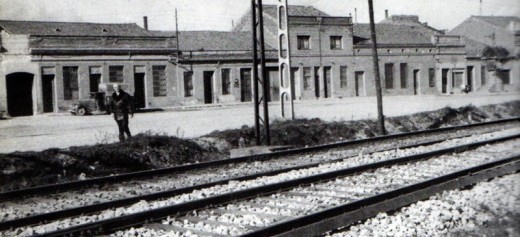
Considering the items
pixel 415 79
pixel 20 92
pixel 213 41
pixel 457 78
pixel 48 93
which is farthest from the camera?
pixel 457 78

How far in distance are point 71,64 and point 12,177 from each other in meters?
24.8

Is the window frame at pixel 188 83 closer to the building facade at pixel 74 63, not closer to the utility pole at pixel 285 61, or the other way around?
the building facade at pixel 74 63

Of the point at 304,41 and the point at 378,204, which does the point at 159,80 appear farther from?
the point at 378,204

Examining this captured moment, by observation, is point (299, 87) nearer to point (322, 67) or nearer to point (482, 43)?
point (322, 67)

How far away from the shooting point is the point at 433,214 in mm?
6695

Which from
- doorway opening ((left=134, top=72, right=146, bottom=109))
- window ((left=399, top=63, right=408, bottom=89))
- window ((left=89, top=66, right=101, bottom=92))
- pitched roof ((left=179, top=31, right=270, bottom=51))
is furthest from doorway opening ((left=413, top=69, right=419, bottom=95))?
window ((left=89, top=66, right=101, bottom=92))

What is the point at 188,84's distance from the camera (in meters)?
39.9

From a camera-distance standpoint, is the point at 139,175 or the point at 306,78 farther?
the point at 306,78

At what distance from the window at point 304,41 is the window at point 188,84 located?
11219 mm

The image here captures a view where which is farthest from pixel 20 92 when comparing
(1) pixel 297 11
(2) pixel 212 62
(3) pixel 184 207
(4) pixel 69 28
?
(3) pixel 184 207

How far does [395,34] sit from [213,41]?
776 inches

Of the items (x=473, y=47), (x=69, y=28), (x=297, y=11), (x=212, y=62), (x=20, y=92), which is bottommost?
(x=20, y=92)

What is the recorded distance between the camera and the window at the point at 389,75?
164 ft

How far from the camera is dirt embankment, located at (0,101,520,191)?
11.5 meters
